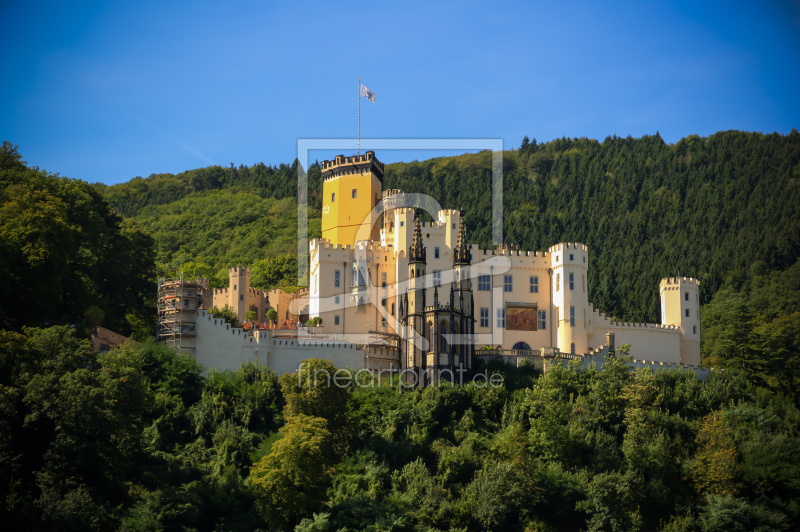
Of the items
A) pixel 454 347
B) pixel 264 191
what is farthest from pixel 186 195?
pixel 454 347

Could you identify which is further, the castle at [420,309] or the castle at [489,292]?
the castle at [489,292]

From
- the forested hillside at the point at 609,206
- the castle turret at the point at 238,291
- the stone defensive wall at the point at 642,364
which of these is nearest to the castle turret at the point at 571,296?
the stone defensive wall at the point at 642,364

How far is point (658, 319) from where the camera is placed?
8831 centimetres

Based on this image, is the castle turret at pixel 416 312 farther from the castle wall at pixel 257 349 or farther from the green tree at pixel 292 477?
the green tree at pixel 292 477

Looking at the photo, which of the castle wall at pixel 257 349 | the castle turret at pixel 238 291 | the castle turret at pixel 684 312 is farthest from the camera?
the castle turret at pixel 238 291

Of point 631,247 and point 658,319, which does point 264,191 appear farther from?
point 658,319

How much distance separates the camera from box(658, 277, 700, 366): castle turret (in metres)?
68.8

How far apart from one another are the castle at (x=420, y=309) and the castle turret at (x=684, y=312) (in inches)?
3.3

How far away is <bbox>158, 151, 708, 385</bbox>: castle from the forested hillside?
64.9 ft

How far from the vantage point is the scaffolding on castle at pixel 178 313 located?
61.0 meters

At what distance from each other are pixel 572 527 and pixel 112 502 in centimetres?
2287

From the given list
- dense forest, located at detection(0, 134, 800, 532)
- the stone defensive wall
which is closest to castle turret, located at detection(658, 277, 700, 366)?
dense forest, located at detection(0, 134, 800, 532)

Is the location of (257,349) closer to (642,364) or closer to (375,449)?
(375,449)

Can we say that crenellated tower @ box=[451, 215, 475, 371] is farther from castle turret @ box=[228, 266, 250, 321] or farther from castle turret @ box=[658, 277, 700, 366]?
castle turret @ box=[228, 266, 250, 321]
